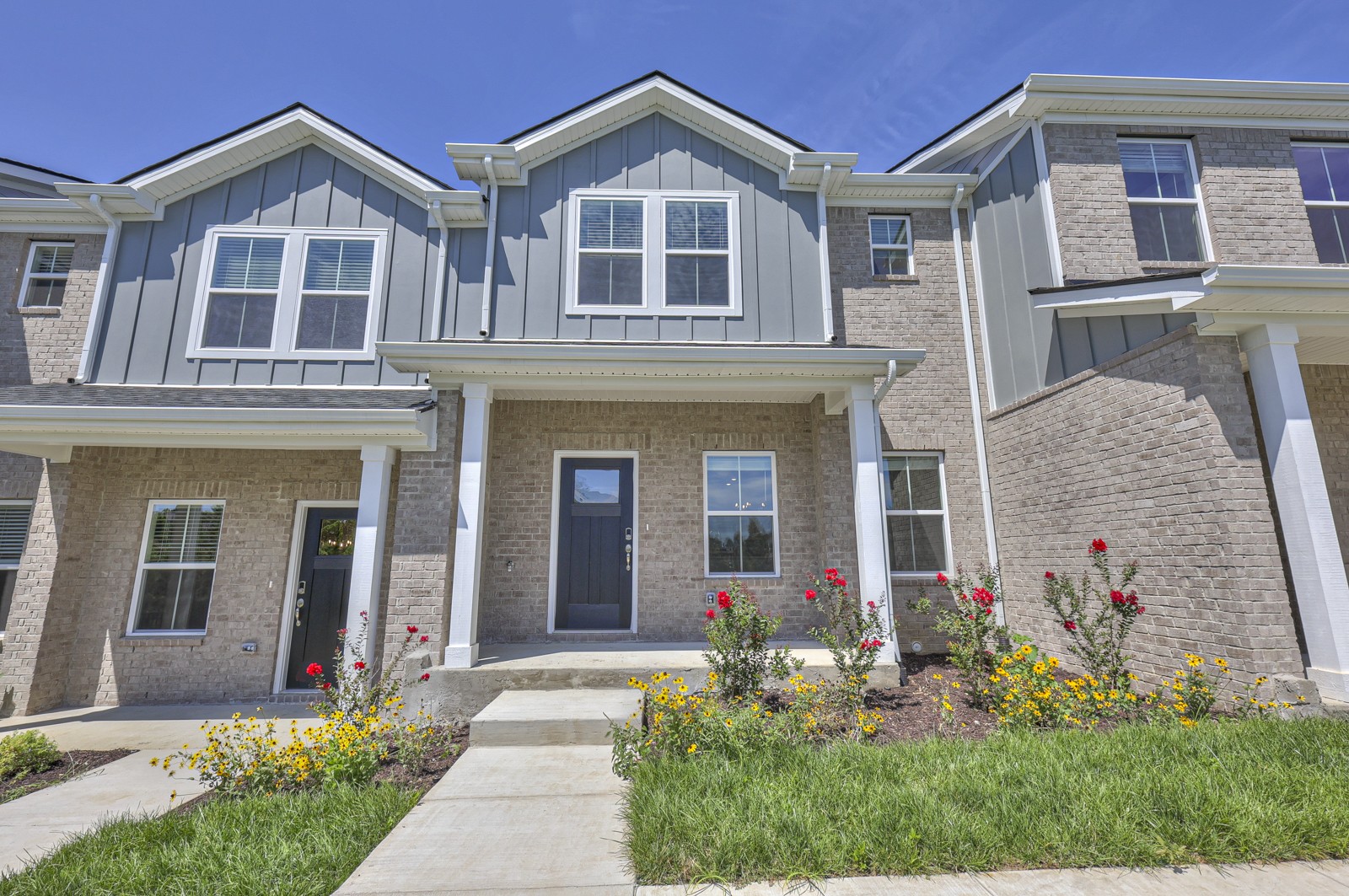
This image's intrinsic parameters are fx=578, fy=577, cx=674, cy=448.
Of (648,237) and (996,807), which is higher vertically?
(648,237)

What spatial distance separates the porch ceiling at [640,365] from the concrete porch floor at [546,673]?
295 cm

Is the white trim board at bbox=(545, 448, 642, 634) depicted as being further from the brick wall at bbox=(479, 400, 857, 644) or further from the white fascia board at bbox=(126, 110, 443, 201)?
the white fascia board at bbox=(126, 110, 443, 201)

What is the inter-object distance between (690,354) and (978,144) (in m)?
6.08

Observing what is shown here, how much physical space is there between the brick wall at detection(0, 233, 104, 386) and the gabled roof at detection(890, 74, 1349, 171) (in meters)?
12.4

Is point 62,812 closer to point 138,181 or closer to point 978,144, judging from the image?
point 138,181

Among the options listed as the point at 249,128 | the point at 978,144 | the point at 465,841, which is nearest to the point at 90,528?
the point at 249,128

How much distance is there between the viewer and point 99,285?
24.0ft

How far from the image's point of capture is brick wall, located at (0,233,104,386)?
24.5ft

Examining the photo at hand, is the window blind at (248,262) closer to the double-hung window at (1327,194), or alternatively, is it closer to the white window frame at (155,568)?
the white window frame at (155,568)

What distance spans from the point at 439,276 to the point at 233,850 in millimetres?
6204

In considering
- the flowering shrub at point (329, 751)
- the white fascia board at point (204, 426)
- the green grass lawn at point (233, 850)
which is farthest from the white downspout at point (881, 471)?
the white fascia board at point (204, 426)

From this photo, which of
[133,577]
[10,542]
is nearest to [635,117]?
[133,577]

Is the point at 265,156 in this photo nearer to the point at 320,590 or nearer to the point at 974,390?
the point at 320,590

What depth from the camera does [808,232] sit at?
7.69 meters
